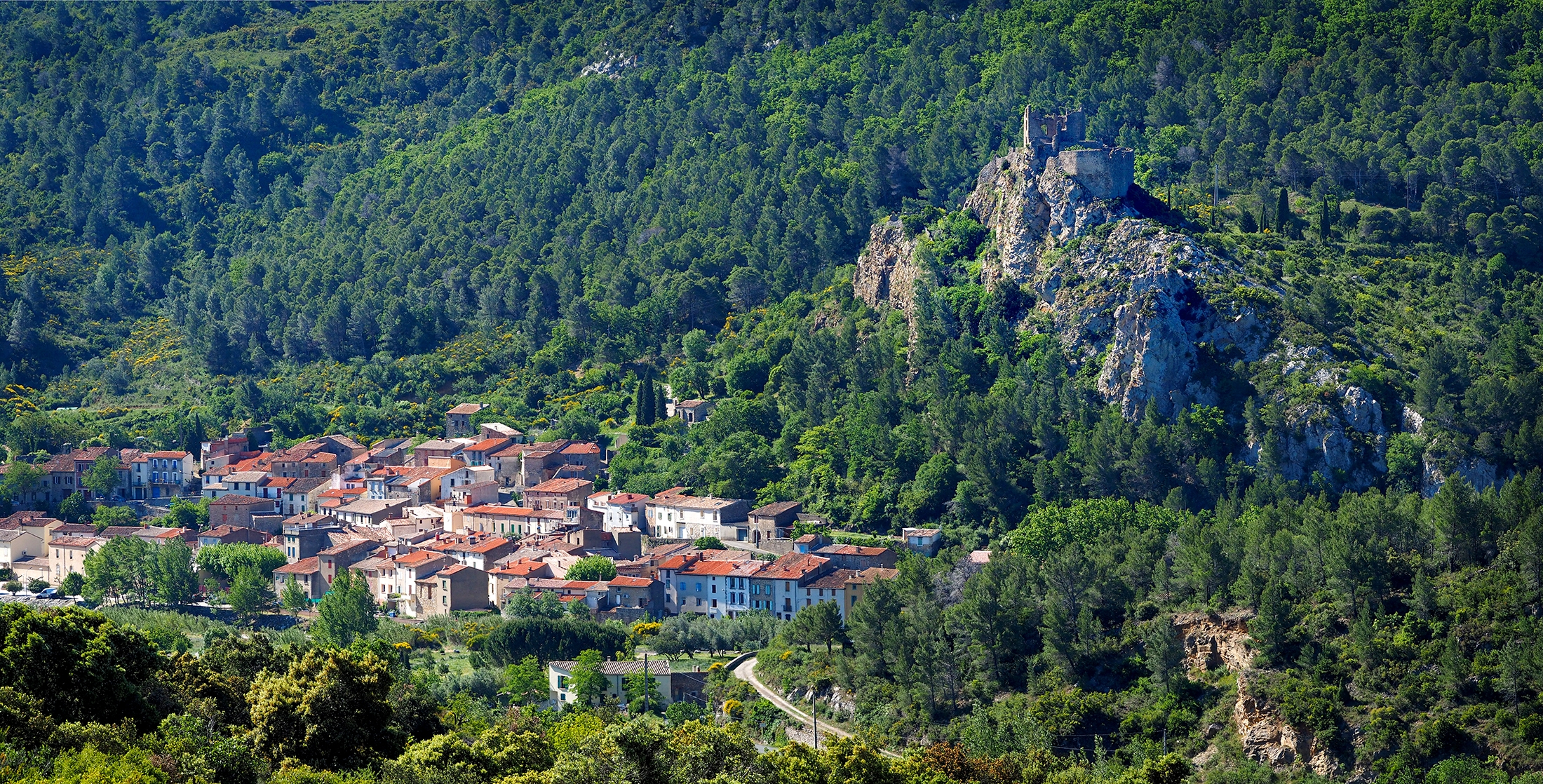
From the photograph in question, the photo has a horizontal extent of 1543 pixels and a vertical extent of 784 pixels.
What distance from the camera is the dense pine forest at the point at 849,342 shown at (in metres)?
57.9

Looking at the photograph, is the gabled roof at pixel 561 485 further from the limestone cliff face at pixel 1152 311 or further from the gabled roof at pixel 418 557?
the limestone cliff face at pixel 1152 311

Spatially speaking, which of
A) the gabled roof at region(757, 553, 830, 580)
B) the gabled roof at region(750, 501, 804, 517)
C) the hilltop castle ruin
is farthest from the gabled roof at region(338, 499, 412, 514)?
the hilltop castle ruin

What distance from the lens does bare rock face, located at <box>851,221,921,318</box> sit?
10231 centimetres

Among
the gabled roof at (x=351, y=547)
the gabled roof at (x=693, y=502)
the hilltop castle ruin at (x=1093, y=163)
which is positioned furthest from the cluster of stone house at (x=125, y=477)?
the hilltop castle ruin at (x=1093, y=163)

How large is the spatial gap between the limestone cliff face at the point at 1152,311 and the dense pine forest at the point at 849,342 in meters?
0.48

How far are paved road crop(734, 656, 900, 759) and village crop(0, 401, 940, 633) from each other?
558cm

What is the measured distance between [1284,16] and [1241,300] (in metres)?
41.9

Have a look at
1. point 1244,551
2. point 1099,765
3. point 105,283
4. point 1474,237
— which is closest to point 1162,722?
point 1099,765

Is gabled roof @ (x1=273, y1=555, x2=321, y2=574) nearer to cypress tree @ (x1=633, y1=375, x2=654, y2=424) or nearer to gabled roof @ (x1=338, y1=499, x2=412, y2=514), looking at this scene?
gabled roof @ (x1=338, y1=499, x2=412, y2=514)

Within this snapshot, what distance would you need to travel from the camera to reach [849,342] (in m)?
103

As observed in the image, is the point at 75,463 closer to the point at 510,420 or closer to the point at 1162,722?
the point at 510,420

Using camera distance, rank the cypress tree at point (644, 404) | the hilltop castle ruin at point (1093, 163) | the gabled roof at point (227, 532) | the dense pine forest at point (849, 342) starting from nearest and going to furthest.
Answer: the dense pine forest at point (849, 342) → the gabled roof at point (227, 532) → the hilltop castle ruin at point (1093, 163) → the cypress tree at point (644, 404)

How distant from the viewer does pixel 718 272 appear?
117 meters

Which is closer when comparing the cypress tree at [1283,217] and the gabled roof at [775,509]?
the gabled roof at [775,509]
